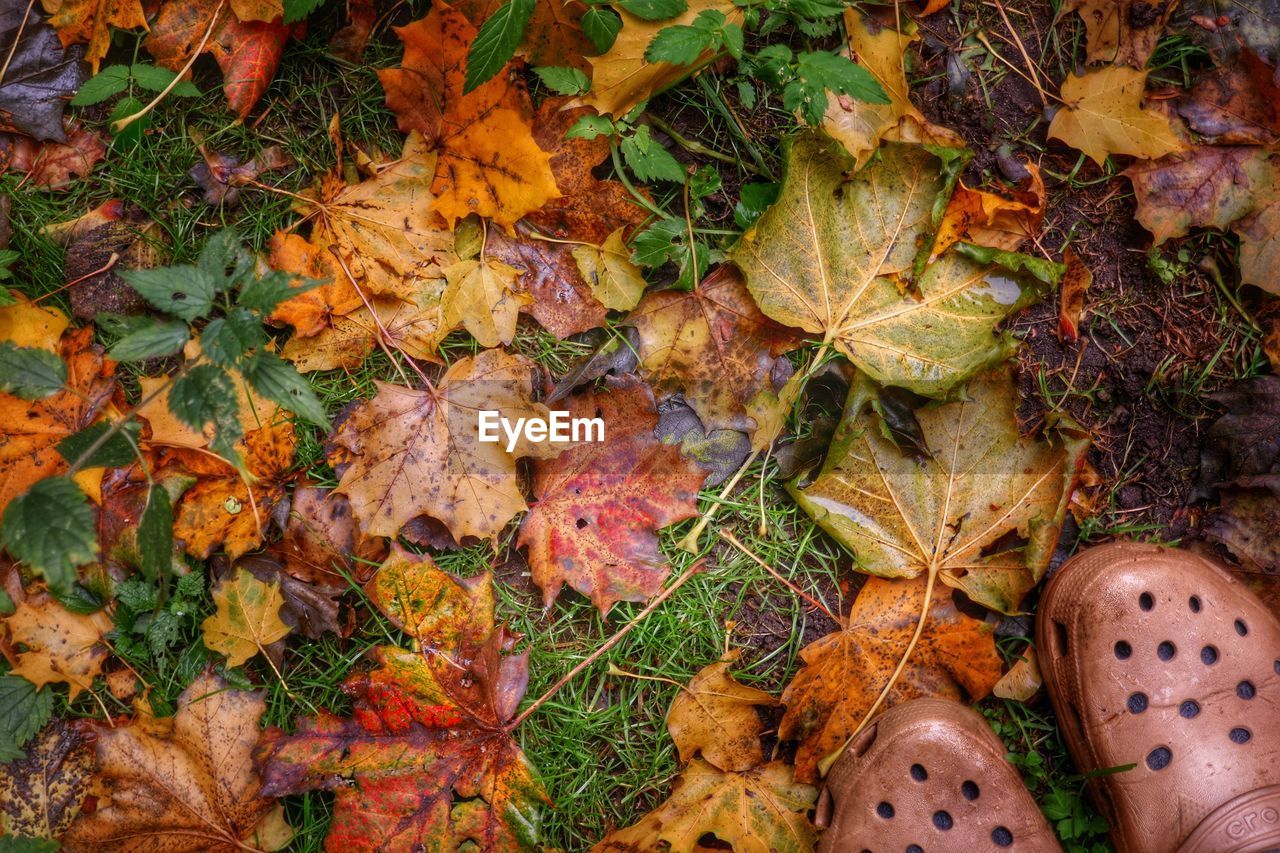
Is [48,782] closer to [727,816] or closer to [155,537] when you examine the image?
[155,537]

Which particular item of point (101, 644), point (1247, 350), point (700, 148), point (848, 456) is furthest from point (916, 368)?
point (101, 644)

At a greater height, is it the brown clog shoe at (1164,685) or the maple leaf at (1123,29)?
the maple leaf at (1123,29)

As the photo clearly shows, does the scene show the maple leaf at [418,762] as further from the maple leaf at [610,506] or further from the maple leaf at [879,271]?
the maple leaf at [879,271]

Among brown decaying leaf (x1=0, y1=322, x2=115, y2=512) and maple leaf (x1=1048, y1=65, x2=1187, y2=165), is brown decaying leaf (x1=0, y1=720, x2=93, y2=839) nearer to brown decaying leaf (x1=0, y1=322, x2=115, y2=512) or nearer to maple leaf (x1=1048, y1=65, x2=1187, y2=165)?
brown decaying leaf (x1=0, y1=322, x2=115, y2=512)

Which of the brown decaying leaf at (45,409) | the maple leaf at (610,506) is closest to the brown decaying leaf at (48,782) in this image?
the brown decaying leaf at (45,409)

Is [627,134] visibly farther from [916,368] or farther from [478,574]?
[478,574]

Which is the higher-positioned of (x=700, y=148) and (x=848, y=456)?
(x=700, y=148)
